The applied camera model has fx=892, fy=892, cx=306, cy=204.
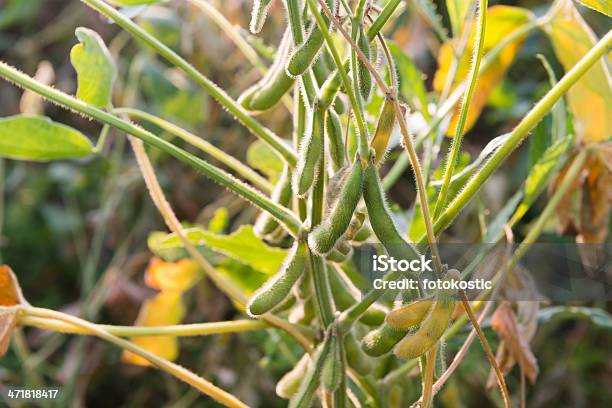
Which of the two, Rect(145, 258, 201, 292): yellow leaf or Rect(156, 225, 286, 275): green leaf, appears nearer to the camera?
Rect(156, 225, 286, 275): green leaf

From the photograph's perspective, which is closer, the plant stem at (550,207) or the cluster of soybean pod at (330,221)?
Answer: the cluster of soybean pod at (330,221)

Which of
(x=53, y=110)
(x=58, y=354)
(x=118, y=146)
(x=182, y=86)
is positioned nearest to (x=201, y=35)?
(x=182, y=86)

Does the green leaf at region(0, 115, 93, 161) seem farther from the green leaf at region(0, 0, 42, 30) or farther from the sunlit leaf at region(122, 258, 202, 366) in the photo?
the green leaf at region(0, 0, 42, 30)

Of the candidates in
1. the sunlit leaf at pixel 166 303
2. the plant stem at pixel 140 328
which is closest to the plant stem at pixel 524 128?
the plant stem at pixel 140 328

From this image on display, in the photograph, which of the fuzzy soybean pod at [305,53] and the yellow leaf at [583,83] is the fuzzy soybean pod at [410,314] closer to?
the fuzzy soybean pod at [305,53]

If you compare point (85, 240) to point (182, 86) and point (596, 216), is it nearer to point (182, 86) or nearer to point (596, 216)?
point (182, 86)

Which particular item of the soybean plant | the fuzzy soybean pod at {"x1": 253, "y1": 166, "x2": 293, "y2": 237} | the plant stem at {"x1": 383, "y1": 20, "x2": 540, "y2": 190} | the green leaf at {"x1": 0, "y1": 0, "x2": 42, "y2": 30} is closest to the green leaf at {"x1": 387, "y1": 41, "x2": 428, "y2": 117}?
the plant stem at {"x1": 383, "y1": 20, "x2": 540, "y2": 190}
